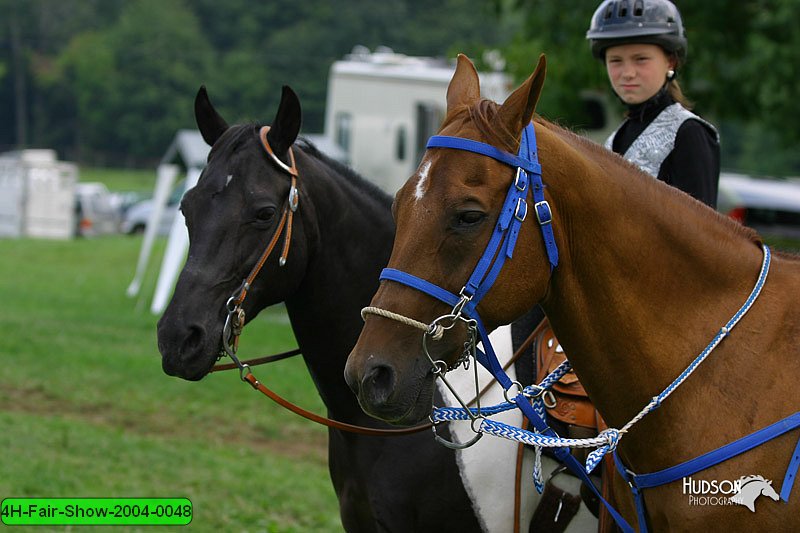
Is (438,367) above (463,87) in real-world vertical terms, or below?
below

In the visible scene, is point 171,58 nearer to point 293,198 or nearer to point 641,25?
point 293,198

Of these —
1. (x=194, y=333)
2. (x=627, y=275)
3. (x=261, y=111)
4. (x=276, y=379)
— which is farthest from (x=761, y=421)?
(x=261, y=111)

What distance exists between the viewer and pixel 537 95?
2732mm

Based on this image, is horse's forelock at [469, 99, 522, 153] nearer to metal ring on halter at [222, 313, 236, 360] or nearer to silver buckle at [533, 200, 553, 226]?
silver buckle at [533, 200, 553, 226]

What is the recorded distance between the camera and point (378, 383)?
8.68 ft

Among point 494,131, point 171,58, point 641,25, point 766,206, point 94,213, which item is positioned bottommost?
point 94,213

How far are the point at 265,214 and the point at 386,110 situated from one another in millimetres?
16369

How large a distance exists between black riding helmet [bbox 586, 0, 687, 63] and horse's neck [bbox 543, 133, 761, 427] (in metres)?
1.08

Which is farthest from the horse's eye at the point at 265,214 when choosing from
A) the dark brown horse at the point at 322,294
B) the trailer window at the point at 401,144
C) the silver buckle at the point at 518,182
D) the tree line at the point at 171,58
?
the tree line at the point at 171,58

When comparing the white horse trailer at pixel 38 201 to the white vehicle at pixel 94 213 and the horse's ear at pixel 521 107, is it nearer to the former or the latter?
the white vehicle at pixel 94 213

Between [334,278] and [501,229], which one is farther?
[334,278]

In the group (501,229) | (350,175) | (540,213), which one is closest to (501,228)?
(501,229)

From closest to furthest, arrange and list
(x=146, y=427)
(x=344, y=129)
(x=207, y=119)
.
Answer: (x=207, y=119), (x=146, y=427), (x=344, y=129)

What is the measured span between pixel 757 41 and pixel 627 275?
10.4 m
